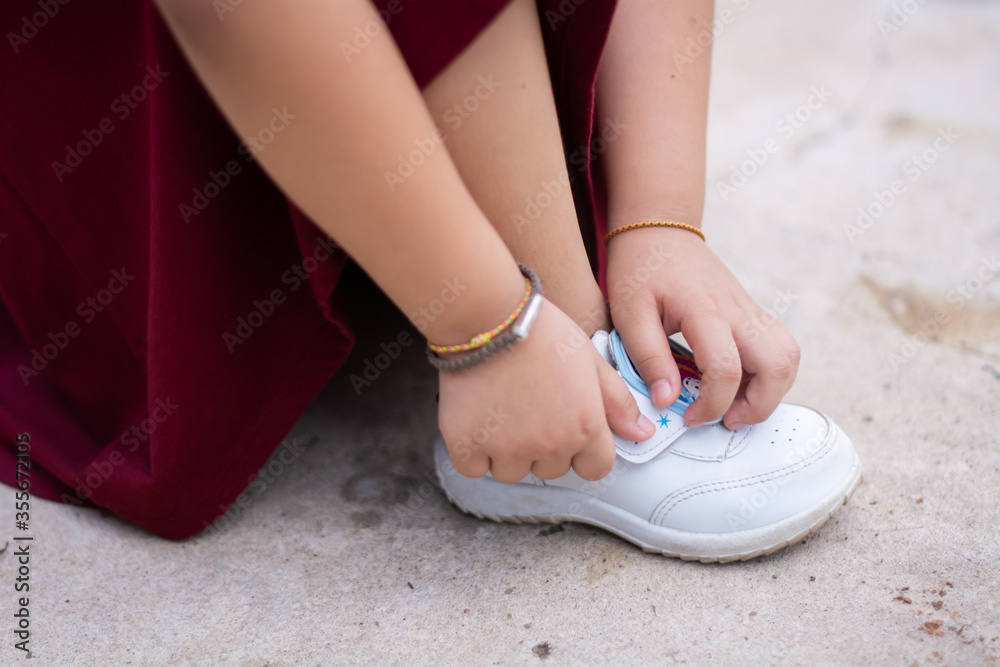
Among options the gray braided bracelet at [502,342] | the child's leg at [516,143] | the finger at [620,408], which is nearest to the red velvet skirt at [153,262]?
the child's leg at [516,143]

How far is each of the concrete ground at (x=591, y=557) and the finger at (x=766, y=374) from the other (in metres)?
0.15

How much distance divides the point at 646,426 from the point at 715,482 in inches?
3.7

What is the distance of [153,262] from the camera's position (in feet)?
2.04

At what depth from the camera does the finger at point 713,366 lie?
64cm

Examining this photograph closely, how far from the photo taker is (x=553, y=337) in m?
0.58

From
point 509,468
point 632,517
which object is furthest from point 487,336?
point 632,517

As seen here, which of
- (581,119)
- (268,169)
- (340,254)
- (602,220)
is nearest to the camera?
(268,169)

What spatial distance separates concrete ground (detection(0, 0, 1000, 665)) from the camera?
0.63m

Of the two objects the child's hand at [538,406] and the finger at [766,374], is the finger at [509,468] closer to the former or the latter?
the child's hand at [538,406]

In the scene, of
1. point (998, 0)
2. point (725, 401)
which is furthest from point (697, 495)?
point (998, 0)

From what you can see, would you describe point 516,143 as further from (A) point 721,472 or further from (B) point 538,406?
(A) point 721,472

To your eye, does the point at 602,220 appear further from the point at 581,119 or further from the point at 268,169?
the point at 268,169

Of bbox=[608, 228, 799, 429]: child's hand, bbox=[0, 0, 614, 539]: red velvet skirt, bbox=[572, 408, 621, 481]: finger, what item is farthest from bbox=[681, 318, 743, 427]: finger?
bbox=[0, 0, 614, 539]: red velvet skirt

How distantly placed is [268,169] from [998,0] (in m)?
2.78
